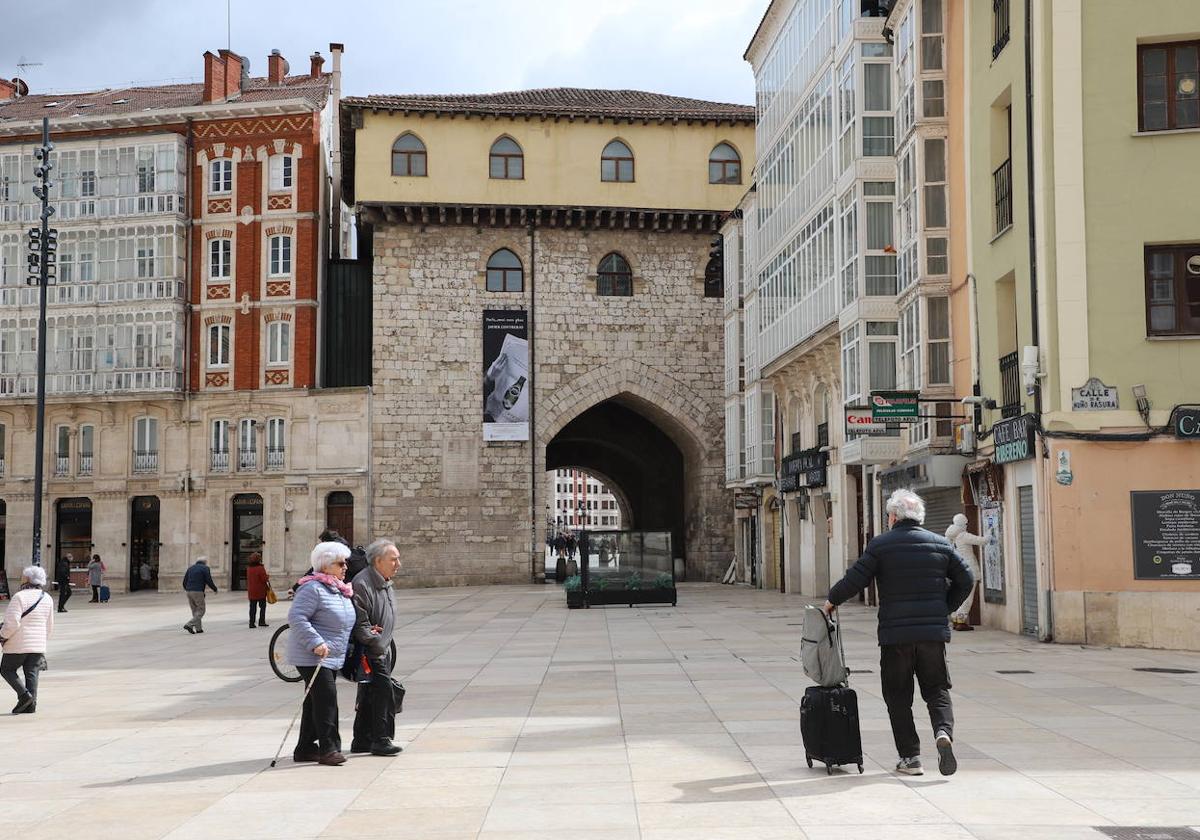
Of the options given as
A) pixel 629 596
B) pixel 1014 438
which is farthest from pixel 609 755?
pixel 629 596

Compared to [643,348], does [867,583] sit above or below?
Result: below

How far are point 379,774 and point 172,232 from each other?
4049 cm

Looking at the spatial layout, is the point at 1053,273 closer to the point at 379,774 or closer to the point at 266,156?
the point at 379,774

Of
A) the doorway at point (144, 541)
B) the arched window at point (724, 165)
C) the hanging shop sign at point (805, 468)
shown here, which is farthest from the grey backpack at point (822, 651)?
the doorway at point (144, 541)

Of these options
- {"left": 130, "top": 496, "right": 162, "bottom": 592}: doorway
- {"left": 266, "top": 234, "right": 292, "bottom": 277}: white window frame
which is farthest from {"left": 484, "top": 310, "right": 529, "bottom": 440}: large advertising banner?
{"left": 130, "top": 496, "right": 162, "bottom": 592}: doorway

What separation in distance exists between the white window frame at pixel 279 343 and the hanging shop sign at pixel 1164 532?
32825 millimetres

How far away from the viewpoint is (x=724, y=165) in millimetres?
47344

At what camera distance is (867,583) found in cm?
859

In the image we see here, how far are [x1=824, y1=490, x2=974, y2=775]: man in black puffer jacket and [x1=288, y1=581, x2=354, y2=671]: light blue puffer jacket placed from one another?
10.8ft

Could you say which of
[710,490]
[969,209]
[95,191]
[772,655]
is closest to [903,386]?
[969,209]

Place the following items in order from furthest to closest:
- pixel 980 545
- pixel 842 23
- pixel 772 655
→ pixel 842 23 → pixel 980 545 → pixel 772 655

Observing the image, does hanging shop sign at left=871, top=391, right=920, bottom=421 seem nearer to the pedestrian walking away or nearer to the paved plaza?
the paved plaza

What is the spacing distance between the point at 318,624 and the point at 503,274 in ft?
124

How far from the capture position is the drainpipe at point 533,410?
4566cm
